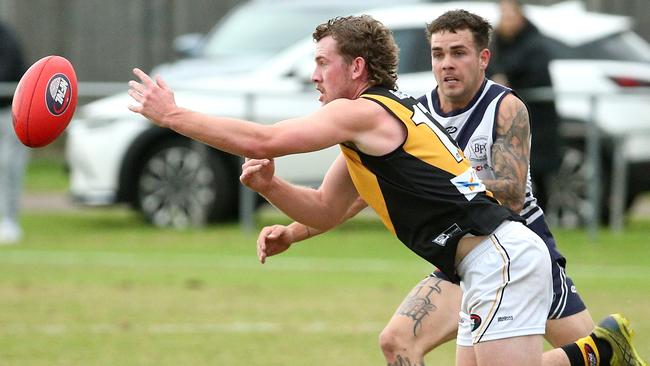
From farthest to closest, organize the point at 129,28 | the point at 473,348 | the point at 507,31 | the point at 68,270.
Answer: the point at 129,28 → the point at 507,31 → the point at 68,270 → the point at 473,348

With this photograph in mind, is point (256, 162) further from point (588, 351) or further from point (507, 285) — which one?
point (588, 351)

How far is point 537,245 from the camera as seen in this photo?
5621 millimetres

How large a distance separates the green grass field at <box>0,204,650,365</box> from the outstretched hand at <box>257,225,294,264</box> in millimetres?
2130

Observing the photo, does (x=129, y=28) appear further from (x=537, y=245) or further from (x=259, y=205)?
(x=537, y=245)

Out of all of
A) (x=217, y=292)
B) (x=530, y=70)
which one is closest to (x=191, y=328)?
(x=217, y=292)

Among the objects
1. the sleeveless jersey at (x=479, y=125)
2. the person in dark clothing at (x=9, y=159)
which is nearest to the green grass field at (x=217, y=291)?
the person in dark clothing at (x=9, y=159)

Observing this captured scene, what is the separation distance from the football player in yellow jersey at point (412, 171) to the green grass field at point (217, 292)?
110 inches

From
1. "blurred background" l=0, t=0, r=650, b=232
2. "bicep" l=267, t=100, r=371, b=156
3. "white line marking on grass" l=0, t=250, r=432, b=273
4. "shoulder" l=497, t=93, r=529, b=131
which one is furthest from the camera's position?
"blurred background" l=0, t=0, r=650, b=232

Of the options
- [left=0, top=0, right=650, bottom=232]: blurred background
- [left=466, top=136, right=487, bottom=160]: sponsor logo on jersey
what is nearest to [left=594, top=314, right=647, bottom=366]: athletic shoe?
[left=466, top=136, right=487, bottom=160]: sponsor logo on jersey

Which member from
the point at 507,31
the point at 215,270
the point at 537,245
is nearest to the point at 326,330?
the point at 215,270

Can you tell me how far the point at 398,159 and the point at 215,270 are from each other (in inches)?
282

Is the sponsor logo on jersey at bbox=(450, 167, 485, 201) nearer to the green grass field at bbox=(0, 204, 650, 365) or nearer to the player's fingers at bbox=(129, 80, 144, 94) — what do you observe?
the player's fingers at bbox=(129, 80, 144, 94)

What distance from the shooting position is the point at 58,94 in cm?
578

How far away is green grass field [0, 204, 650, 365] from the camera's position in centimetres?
872
